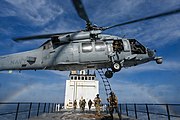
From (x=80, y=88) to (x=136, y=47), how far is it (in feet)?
55.7

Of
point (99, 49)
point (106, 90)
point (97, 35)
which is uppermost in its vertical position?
point (97, 35)

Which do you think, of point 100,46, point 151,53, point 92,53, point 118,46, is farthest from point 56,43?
point 151,53

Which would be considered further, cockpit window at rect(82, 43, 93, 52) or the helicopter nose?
the helicopter nose

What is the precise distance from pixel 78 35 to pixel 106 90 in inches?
155

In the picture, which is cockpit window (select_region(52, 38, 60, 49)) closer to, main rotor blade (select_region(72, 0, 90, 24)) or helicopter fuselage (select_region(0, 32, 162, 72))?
helicopter fuselage (select_region(0, 32, 162, 72))

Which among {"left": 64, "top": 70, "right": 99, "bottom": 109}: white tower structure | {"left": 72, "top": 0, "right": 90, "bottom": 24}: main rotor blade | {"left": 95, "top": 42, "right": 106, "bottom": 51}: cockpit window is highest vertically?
{"left": 72, "top": 0, "right": 90, "bottom": 24}: main rotor blade

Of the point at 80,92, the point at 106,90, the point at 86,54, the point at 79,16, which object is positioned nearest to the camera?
the point at 79,16

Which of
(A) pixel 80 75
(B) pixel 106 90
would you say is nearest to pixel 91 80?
(A) pixel 80 75

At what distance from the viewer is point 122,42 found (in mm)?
10453

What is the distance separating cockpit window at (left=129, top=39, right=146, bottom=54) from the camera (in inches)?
413

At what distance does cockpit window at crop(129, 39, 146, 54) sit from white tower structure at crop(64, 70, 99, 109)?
16.5 metres

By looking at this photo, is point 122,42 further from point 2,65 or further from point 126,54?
point 2,65

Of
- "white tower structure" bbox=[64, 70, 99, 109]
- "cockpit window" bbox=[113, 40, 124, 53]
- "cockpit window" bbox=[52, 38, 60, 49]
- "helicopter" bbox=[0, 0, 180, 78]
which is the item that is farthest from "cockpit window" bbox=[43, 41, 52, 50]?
"white tower structure" bbox=[64, 70, 99, 109]

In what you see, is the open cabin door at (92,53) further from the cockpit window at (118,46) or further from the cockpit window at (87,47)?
the cockpit window at (118,46)
